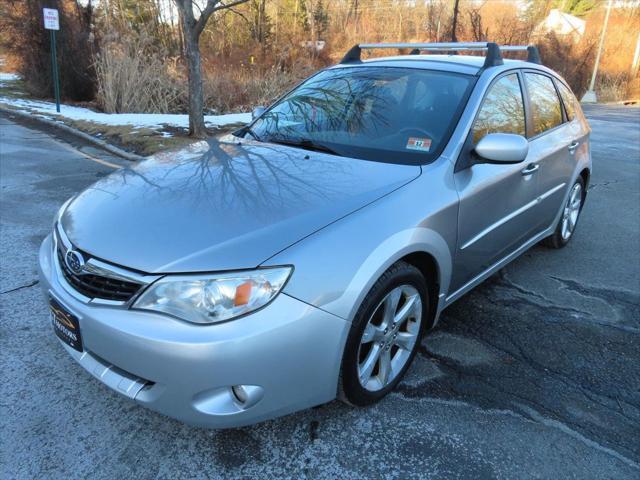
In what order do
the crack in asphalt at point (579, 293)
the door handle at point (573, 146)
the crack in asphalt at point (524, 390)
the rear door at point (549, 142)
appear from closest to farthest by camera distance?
1. the crack in asphalt at point (524, 390)
2. the crack in asphalt at point (579, 293)
3. the rear door at point (549, 142)
4. the door handle at point (573, 146)

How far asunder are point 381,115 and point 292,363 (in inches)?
70.1

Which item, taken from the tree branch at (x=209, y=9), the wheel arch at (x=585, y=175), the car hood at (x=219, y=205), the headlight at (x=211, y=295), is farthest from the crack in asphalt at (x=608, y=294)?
the tree branch at (x=209, y=9)

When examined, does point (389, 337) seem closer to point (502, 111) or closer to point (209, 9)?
point (502, 111)

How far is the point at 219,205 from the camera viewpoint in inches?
90.1

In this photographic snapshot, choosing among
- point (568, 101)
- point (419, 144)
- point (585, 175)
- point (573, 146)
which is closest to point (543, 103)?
point (573, 146)

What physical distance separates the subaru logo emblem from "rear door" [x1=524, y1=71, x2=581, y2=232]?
285 centimetres

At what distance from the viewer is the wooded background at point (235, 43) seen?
1232cm

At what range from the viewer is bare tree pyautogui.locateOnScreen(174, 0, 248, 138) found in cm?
802

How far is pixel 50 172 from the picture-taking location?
6.67m

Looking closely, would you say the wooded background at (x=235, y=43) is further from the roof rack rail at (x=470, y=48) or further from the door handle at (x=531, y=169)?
the door handle at (x=531, y=169)

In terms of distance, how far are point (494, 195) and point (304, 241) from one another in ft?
4.97

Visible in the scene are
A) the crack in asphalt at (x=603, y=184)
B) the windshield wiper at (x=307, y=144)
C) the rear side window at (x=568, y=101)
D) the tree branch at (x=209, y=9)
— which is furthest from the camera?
the tree branch at (x=209, y=9)

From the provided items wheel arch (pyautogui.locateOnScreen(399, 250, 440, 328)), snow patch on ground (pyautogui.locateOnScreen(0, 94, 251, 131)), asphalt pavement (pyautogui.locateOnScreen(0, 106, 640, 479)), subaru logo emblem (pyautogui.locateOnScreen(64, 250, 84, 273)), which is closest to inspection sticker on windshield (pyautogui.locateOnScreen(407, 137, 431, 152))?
wheel arch (pyautogui.locateOnScreen(399, 250, 440, 328))

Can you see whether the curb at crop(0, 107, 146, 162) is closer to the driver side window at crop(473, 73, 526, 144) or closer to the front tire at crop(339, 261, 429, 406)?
the driver side window at crop(473, 73, 526, 144)
